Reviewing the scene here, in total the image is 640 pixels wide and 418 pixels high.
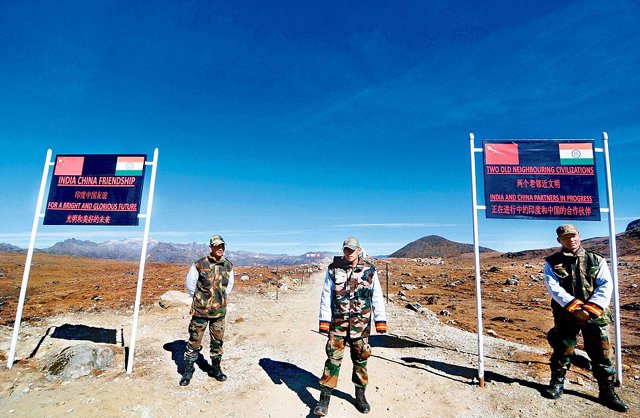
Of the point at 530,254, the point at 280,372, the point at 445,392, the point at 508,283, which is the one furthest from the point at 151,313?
the point at 530,254

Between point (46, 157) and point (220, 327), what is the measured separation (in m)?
5.87

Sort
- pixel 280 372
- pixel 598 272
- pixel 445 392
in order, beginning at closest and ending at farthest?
1. pixel 598 272
2. pixel 445 392
3. pixel 280 372

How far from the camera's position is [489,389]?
584 centimetres

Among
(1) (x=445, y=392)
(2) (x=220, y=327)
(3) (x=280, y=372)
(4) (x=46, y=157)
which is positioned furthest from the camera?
(4) (x=46, y=157)

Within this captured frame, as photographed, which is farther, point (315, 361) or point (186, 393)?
point (315, 361)

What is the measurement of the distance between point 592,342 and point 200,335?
6859 millimetres

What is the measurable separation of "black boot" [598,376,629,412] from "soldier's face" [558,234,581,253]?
217cm

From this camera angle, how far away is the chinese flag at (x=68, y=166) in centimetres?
754

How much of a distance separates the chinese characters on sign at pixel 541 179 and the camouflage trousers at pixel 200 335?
5.96 meters

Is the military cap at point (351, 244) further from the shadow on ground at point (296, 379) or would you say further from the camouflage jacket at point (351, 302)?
the shadow on ground at point (296, 379)

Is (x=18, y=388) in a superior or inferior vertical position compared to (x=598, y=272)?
inferior

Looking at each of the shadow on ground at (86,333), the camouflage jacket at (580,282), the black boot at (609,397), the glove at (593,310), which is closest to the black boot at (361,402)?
the camouflage jacket at (580,282)

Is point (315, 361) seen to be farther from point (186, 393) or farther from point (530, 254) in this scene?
point (530, 254)

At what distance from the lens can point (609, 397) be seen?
510 cm
